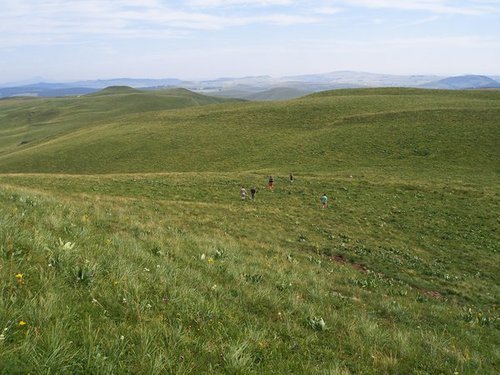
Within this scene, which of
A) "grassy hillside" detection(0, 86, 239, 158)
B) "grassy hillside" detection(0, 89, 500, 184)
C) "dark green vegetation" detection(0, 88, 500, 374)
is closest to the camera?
"dark green vegetation" detection(0, 88, 500, 374)

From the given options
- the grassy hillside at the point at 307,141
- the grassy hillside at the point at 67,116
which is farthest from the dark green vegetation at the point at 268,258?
the grassy hillside at the point at 67,116

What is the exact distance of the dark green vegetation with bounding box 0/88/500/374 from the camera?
4.92m

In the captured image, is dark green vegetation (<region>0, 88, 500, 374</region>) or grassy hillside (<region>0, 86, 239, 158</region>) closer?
dark green vegetation (<region>0, 88, 500, 374</region>)

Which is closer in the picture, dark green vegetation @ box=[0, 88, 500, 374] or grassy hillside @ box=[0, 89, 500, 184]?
dark green vegetation @ box=[0, 88, 500, 374]

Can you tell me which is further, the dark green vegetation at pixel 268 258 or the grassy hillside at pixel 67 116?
the grassy hillside at pixel 67 116

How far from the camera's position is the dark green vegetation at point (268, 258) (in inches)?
194

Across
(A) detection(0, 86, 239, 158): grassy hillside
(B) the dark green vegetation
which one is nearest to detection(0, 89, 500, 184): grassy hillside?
(B) the dark green vegetation

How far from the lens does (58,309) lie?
4.75m

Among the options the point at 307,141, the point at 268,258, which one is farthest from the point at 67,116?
the point at 268,258

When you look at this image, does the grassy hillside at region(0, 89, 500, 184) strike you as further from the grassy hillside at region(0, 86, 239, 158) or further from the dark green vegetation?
the grassy hillside at region(0, 86, 239, 158)

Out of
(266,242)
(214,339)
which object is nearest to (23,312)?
(214,339)

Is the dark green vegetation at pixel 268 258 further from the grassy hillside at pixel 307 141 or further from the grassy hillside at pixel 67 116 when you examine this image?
the grassy hillside at pixel 67 116

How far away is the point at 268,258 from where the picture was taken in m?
16.0

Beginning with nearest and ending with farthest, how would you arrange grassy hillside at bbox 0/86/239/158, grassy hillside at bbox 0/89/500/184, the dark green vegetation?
the dark green vegetation
grassy hillside at bbox 0/89/500/184
grassy hillside at bbox 0/86/239/158
